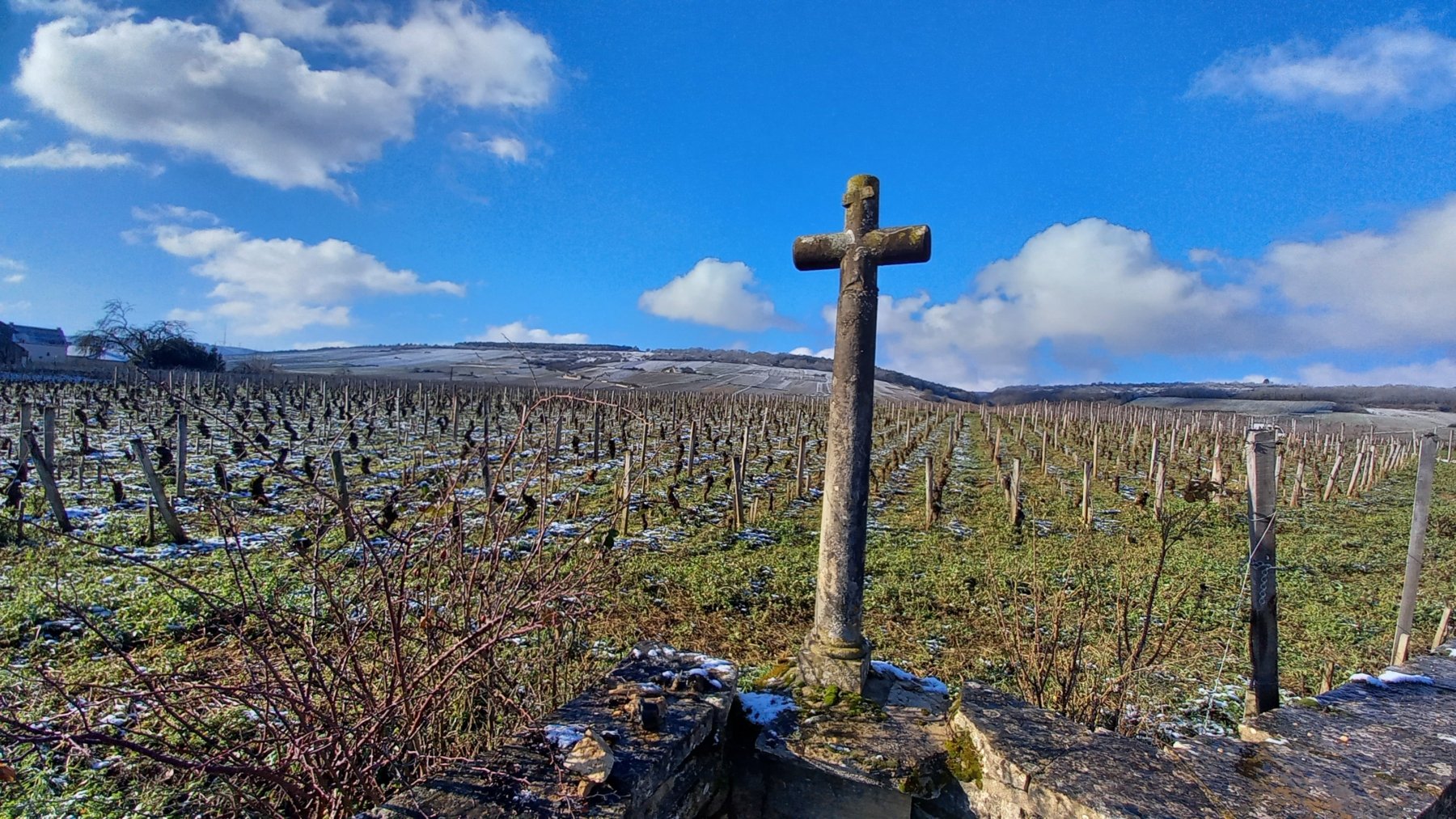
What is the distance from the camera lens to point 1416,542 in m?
6.02

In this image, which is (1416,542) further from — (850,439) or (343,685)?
(343,685)

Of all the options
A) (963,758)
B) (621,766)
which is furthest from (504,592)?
(963,758)

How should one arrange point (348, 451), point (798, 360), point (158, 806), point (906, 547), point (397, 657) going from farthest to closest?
point (798, 360)
point (348, 451)
point (906, 547)
point (158, 806)
point (397, 657)

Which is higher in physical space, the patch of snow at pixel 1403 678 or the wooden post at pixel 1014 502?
the patch of snow at pixel 1403 678

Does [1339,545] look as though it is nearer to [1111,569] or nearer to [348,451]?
[1111,569]

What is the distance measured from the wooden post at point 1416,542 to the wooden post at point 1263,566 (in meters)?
3.43

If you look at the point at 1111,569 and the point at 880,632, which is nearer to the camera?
the point at 880,632

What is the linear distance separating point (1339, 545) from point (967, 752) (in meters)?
12.8

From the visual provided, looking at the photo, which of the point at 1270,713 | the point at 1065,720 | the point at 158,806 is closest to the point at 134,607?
the point at 158,806

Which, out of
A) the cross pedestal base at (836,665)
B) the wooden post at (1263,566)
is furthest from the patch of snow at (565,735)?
the wooden post at (1263,566)

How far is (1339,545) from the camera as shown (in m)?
11.5

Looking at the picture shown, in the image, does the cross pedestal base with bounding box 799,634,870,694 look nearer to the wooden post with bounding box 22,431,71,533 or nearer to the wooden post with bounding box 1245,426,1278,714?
the wooden post with bounding box 1245,426,1278,714

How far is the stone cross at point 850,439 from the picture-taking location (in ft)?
11.6

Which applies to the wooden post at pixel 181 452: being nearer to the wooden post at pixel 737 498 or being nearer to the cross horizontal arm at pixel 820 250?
the wooden post at pixel 737 498
